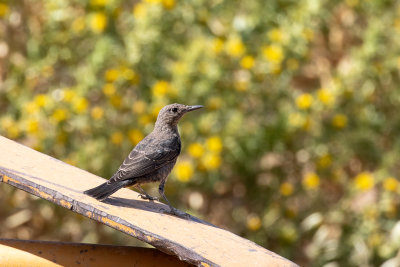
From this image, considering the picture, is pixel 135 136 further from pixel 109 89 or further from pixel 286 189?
pixel 286 189

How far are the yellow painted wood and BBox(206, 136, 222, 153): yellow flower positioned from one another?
245 centimetres

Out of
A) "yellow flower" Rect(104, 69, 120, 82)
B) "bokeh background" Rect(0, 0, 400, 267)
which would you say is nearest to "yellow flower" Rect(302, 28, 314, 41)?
"bokeh background" Rect(0, 0, 400, 267)

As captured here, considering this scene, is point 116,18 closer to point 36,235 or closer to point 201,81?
point 201,81

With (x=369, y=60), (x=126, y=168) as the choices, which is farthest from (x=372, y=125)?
(x=126, y=168)

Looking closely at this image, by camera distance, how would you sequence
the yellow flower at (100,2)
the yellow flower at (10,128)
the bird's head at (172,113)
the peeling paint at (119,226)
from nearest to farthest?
the peeling paint at (119,226), the bird's head at (172,113), the yellow flower at (10,128), the yellow flower at (100,2)

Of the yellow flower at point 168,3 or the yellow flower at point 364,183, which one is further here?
the yellow flower at point 168,3

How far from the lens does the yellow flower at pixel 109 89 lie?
5355mm

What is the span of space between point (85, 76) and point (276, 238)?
2015mm

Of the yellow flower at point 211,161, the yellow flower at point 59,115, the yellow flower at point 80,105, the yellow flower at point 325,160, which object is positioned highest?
the yellow flower at point 325,160

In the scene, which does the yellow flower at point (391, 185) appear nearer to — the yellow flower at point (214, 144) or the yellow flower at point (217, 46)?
the yellow flower at point (214, 144)

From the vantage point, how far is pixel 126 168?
3662 mm

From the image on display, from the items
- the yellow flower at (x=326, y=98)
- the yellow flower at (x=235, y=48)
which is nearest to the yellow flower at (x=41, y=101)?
the yellow flower at (x=235, y=48)

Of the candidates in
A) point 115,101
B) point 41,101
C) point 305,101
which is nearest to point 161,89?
point 115,101

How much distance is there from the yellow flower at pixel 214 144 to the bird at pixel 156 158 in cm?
95
